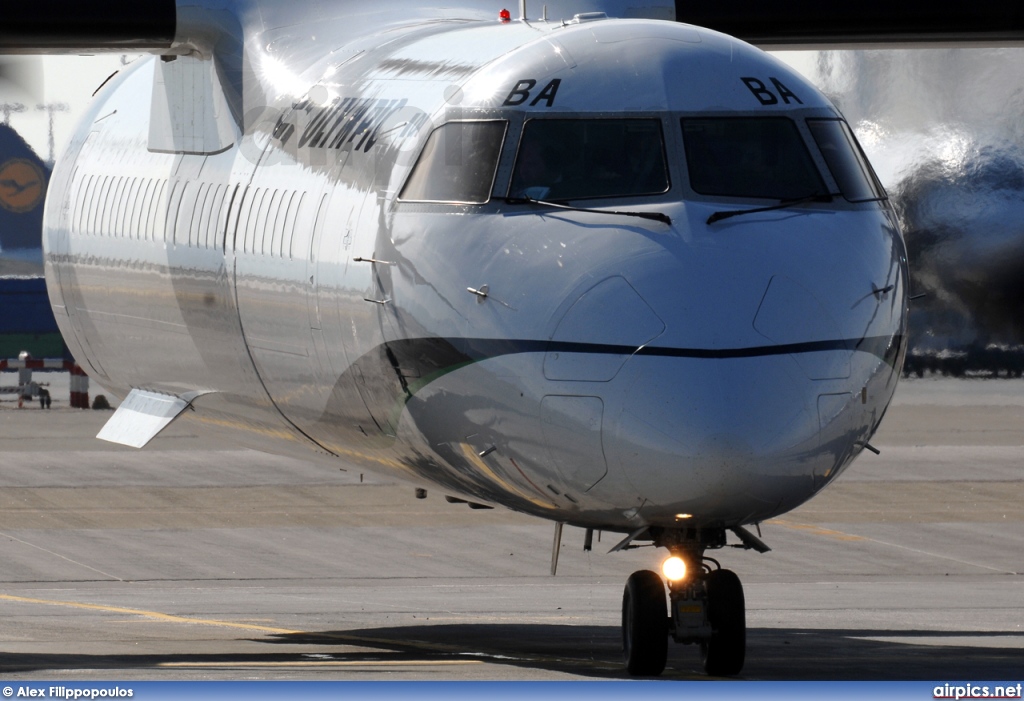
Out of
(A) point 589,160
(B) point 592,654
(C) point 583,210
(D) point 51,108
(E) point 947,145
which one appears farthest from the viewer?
(D) point 51,108

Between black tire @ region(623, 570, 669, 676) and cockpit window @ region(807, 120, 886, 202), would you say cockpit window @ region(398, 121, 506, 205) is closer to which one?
cockpit window @ region(807, 120, 886, 202)

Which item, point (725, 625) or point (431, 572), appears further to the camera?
point (431, 572)

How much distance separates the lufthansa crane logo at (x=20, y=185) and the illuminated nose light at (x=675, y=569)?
22465 mm

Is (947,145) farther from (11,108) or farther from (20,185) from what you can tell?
(20,185)

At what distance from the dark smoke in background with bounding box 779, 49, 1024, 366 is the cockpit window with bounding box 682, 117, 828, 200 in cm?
1574

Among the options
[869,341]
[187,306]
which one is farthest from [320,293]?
[869,341]

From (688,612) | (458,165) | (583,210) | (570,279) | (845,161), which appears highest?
(845,161)

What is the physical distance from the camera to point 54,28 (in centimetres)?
1509

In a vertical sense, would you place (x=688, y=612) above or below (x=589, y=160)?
below

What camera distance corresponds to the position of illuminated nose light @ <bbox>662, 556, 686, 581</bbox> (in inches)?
414

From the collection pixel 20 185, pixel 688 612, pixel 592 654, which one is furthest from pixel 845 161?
pixel 20 185

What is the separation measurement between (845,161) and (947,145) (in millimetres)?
17145

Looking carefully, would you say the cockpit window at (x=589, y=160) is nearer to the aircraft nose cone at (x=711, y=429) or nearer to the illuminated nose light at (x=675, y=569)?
the aircraft nose cone at (x=711, y=429)

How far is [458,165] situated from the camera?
10.8m
